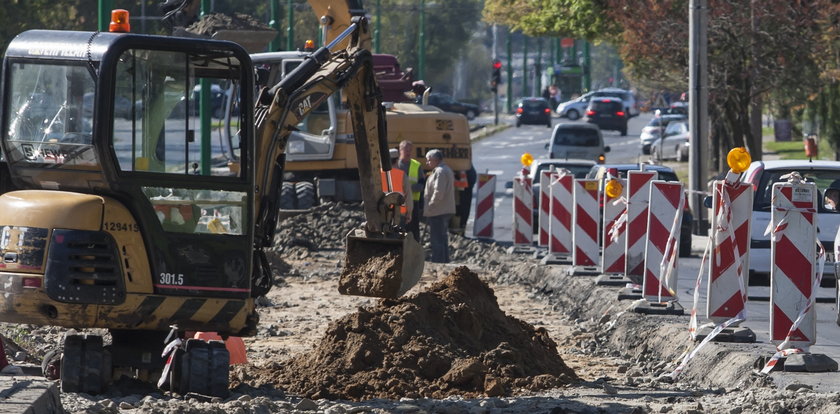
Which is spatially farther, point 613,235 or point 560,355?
point 613,235

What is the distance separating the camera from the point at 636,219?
1555cm

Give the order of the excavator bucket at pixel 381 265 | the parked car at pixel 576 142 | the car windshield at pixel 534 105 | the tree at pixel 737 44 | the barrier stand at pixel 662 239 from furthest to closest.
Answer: the car windshield at pixel 534 105, the parked car at pixel 576 142, the tree at pixel 737 44, the barrier stand at pixel 662 239, the excavator bucket at pixel 381 265

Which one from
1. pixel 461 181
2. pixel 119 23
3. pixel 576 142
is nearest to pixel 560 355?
pixel 119 23

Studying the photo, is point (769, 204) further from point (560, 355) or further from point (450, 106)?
point (450, 106)

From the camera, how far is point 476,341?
12.6m

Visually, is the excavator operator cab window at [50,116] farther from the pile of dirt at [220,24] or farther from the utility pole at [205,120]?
the utility pole at [205,120]

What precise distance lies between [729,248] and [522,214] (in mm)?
12031

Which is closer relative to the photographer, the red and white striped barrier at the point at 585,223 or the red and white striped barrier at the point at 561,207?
the red and white striped barrier at the point at 585,223

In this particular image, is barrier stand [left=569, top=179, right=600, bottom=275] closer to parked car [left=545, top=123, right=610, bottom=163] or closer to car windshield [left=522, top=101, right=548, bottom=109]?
parked car [left=545, top=123, right=610, bottom=163]

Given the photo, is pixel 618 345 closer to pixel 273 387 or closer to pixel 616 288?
pixel 616 288

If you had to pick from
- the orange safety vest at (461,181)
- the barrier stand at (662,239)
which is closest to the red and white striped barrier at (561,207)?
the barrier stand at (662,239)

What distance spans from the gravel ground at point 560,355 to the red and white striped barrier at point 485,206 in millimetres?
3262

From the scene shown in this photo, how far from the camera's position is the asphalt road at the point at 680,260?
1221cm

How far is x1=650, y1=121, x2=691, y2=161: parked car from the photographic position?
5250cm
